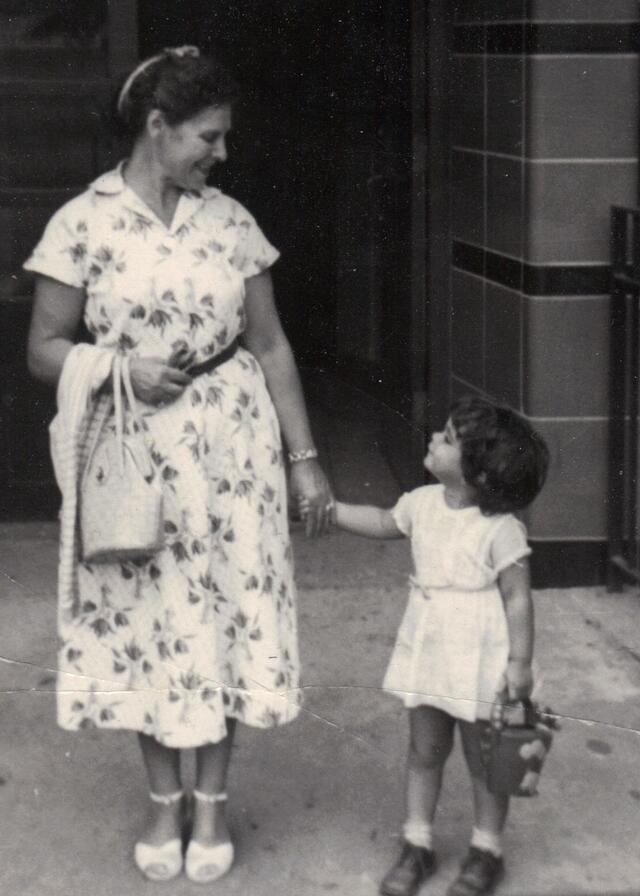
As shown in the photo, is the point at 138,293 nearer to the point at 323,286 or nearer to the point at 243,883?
the point at 243,883

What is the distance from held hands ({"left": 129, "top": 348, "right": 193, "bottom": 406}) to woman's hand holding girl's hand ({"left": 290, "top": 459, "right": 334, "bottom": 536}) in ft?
1.31

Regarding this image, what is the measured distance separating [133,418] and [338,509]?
0.54 metres

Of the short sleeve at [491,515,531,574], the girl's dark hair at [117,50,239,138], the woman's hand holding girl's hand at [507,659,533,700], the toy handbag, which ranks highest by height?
the girl's dark hair at [117,50,239,138]

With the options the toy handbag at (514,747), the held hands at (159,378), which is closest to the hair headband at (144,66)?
the held hands at (159,378)

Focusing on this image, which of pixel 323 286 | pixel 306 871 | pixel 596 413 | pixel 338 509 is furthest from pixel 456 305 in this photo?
pixel 306 871

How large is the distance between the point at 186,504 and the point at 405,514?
489 mm

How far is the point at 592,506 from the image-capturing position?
5.32 m

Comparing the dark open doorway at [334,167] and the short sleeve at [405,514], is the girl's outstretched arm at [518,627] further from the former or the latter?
the dark open doorway at [334,167]

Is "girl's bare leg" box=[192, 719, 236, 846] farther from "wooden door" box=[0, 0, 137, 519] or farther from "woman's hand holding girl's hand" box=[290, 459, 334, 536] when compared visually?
"wooden door" box=[0, 0, 137, 519]

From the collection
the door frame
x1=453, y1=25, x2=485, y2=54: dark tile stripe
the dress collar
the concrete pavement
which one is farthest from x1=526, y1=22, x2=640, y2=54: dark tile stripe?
the dress collar

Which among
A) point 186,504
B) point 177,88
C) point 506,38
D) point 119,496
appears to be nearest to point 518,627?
point 186,504

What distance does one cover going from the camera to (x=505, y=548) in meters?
3.25

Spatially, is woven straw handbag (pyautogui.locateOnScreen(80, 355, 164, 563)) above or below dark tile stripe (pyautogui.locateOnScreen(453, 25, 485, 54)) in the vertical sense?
below

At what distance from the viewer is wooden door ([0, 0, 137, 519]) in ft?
18.3
